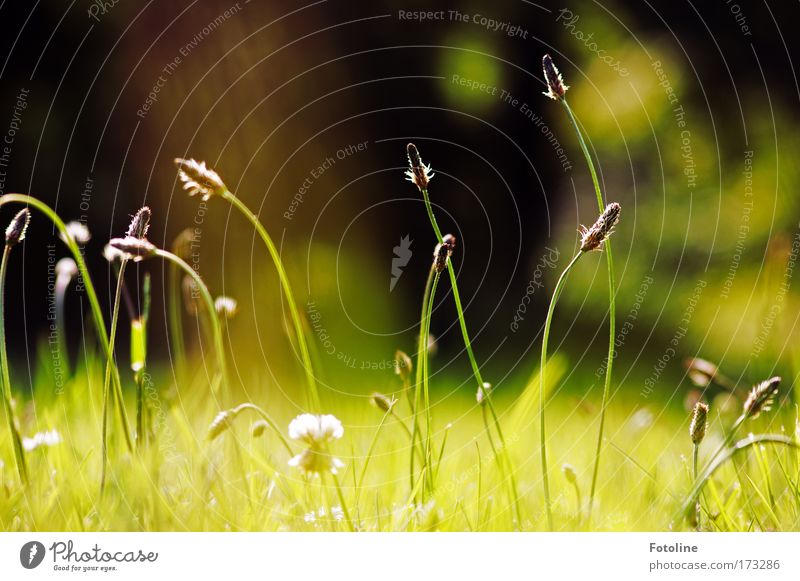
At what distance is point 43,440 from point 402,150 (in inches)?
33.4

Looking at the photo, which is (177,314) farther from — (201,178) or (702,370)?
(702,370)

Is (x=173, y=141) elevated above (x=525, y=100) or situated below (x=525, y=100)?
below

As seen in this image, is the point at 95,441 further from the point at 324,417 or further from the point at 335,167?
the point at 335,167

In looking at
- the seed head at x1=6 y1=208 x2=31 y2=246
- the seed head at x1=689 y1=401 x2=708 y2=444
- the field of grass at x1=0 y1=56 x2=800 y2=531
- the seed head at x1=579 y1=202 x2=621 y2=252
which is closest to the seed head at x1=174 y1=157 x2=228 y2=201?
the field of grass at x1=0 y1=56 x2=800 y2=531

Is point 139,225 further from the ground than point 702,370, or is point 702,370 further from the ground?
point 139,225

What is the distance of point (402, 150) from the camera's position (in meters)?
1.42

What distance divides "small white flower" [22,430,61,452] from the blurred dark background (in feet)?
1.13

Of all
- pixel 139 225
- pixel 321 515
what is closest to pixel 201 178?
pixel 139 225

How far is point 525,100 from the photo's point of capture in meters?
1.80

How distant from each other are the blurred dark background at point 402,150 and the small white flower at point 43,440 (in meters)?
0.34

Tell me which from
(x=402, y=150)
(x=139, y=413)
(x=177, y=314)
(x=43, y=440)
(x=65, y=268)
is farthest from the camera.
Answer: (x=402, y=150)

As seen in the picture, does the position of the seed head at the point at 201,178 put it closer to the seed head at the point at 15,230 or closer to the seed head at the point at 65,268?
the seed head at the point at 15,230
